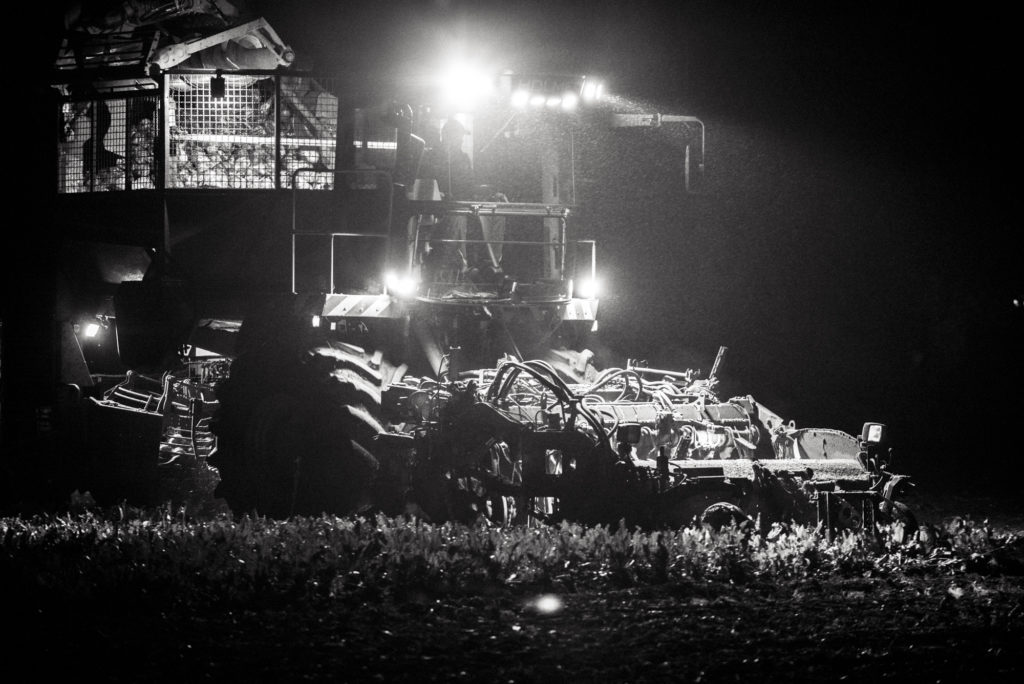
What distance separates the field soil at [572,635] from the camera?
5.51m

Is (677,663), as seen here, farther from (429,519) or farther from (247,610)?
(429,519)

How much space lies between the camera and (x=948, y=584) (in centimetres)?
742

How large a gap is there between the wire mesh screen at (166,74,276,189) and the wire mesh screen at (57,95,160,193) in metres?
0.29

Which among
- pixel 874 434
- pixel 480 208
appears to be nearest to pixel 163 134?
pixel 480 208

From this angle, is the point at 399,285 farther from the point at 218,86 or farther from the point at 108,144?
the point at 108,144

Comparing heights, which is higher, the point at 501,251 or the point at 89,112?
the point at 89,112

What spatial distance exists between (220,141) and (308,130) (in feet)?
3.26

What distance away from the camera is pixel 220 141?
11.9m

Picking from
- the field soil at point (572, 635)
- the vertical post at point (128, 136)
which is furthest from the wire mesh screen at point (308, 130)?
the field soil at point (572, 635)

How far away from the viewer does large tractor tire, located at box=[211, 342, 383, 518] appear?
9195 millimetres

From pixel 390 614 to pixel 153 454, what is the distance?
611cm

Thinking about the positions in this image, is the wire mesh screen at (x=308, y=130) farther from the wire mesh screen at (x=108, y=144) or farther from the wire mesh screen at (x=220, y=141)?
the wire mesh screen at (x=108, y=144)

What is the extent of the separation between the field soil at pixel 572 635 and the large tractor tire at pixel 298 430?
229 cm

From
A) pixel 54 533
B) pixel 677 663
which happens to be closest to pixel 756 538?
pixel 677 663
